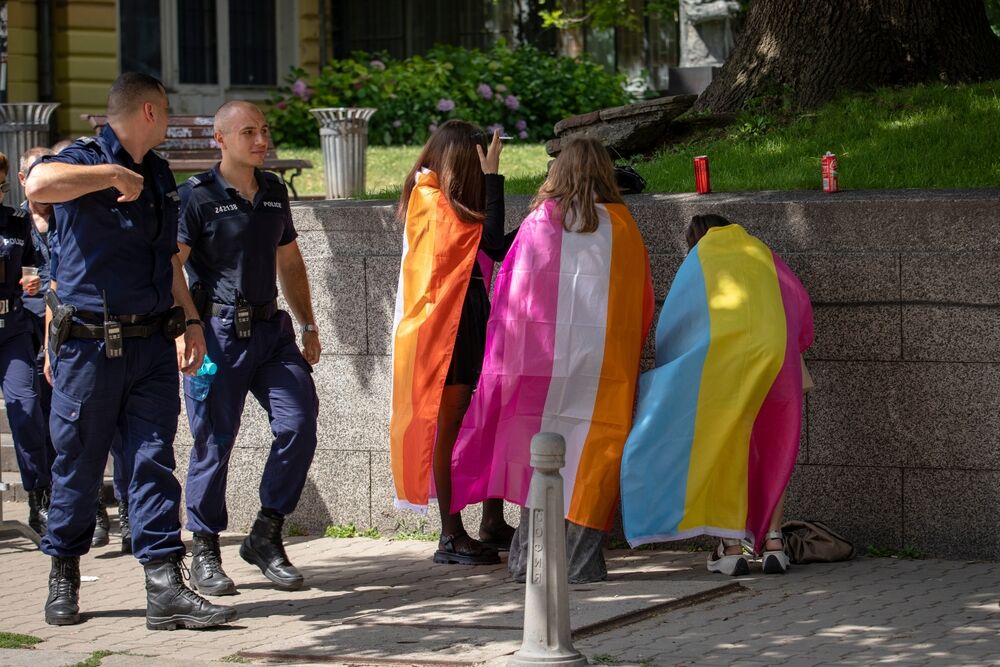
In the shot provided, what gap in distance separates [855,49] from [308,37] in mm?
16118

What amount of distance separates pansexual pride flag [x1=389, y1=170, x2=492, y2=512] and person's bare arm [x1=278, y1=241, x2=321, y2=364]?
401mm

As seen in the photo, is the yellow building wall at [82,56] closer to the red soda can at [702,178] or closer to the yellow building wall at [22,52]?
the yellow building wall at [22,52]

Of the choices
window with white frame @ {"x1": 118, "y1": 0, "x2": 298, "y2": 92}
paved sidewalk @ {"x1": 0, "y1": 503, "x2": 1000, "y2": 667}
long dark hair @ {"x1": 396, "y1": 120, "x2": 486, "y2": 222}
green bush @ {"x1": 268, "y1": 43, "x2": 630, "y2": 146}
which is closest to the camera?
paved sidewalk @ {"x1": 0, "y1": 503, "x2": 1000, "y2": 667}

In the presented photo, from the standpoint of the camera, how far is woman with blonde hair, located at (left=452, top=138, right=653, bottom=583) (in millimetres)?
7434

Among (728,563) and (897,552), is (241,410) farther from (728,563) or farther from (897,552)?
(897,552)

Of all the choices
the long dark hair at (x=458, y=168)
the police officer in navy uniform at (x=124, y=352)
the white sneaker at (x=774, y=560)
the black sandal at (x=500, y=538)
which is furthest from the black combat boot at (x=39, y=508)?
the white sneaker at (x=774, y=560)

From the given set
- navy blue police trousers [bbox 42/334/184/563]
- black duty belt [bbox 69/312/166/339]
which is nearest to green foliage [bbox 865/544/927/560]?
navy blue police trousers [bbox 42/334/184/563]

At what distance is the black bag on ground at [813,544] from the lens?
7723 mm

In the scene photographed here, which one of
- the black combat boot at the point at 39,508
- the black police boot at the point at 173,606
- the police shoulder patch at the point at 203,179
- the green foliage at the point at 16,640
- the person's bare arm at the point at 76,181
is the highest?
the police shoulder patch at the point at 203,179

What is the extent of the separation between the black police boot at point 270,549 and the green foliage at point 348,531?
1.31 m

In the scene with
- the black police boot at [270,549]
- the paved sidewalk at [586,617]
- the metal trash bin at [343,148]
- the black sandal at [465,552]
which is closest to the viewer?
the paved sidewalk at [586,617]

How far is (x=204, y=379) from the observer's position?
24.5ft

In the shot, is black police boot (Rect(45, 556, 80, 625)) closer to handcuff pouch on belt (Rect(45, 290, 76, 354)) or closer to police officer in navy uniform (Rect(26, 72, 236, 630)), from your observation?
police officer in navy uniform (Rect(26, 72, 236, 630))

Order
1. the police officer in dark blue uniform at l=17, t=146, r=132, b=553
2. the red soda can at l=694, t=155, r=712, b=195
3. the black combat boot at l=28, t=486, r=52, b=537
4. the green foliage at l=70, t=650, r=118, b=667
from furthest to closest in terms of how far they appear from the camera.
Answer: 1. the black combat boot at l=28, t=486, r=52, b=537
2. the police officer in dark blue uniform at l=17, t=146, r=132, b=553
3. the red soda can at l=694, t=155, r=712, b=195
4. the green foliage at l=70, t=650, r=118, b=667
